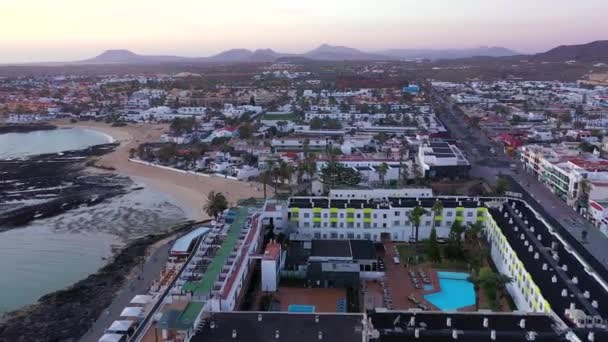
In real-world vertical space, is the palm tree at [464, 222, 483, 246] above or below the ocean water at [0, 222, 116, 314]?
above

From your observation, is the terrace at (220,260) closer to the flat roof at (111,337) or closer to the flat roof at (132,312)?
the flat roof at (132,312)

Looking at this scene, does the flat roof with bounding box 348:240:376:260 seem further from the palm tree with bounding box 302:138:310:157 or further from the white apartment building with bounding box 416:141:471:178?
the palm tree with bounding box 302:138:310:157

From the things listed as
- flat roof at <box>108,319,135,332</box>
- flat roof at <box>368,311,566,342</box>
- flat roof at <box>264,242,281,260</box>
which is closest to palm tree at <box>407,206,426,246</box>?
flat roof at <box>264,242,281,260</box>

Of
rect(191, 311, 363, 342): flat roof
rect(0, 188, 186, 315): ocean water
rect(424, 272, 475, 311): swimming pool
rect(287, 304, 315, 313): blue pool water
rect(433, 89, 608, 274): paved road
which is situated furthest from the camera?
rect(433, 89, 608, 274): paved road

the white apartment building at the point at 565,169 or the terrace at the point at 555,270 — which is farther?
the white apartment building at the point at 565,169

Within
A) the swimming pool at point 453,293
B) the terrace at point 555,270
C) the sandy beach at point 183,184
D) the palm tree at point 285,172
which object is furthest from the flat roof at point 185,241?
the terrace at point 555,270

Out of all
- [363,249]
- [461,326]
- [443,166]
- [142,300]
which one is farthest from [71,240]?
[443,166]
